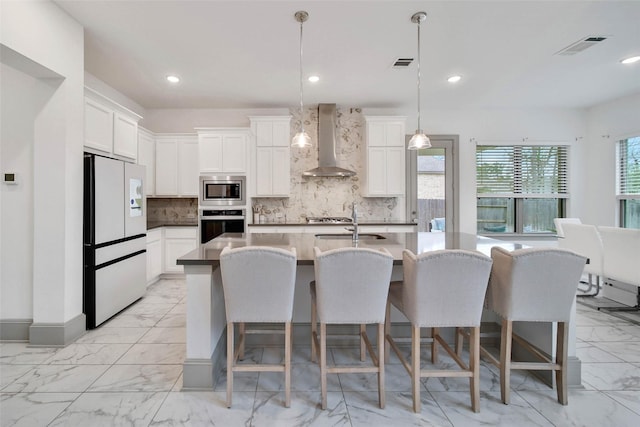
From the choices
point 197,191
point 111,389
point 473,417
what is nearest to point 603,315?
point 473,417

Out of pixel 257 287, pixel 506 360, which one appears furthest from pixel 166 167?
pixel 506 360

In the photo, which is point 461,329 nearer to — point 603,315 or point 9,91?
point 603,315

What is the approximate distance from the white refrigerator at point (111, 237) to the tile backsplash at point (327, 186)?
198 centimetres

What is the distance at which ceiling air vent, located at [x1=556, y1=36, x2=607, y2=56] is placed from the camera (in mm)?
3039

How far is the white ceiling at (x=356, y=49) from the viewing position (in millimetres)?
2580

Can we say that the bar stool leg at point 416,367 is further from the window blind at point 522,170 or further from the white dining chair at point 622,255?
the window blind at point 522,170

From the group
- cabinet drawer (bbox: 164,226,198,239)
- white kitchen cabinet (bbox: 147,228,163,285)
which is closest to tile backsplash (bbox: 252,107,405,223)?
cabinet drawer (bbox: 164,226,198,239)

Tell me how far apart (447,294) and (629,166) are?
499cm

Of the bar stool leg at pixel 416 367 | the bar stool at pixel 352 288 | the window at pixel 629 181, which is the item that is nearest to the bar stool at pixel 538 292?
the bar stool leg at pixel 416 367

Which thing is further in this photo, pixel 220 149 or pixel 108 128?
pixel 220 149

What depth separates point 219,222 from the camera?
15.2ft

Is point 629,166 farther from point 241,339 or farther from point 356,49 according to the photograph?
point 241,339

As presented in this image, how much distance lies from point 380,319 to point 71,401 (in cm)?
194

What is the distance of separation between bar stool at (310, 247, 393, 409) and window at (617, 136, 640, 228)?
5111 millimetres
